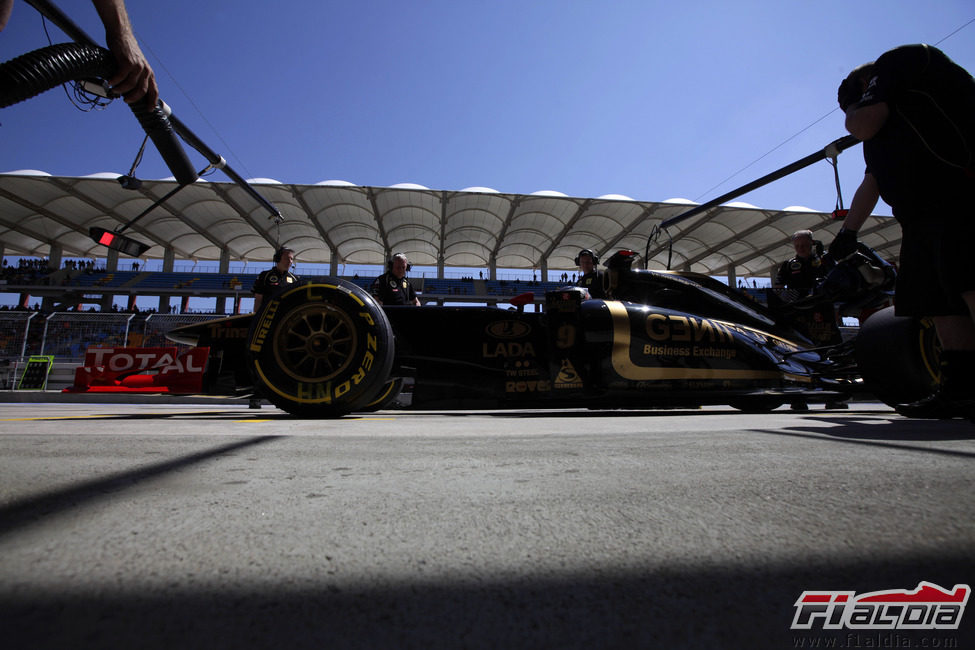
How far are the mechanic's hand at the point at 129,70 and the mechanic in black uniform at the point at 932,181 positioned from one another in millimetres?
2990

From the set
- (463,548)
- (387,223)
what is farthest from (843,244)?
(387,223)

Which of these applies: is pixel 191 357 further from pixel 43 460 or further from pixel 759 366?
pixel 759 366

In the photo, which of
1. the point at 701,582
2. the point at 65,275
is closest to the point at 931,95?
the point at 701,582

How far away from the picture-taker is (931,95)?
1.92 metres

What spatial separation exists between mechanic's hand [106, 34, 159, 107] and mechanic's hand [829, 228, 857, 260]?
3.27 metres

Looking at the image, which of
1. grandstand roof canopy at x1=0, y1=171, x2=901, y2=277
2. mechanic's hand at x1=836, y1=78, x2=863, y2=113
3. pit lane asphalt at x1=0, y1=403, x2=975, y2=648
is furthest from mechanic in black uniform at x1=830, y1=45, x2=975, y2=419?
grandstand roof canopy at x1=0, y1=171, x2=901, y2=277

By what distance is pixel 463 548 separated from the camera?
0.52 m

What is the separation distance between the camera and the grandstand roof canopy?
2634 centimetres

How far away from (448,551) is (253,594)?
7.8 inches

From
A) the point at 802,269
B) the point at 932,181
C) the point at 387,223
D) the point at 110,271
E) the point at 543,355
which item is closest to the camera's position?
the point at 932,181

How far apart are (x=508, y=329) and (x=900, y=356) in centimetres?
220

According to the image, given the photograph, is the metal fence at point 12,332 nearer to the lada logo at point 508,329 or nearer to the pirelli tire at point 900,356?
the lada logo at point 508,329

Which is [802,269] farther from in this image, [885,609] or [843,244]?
[885,609]

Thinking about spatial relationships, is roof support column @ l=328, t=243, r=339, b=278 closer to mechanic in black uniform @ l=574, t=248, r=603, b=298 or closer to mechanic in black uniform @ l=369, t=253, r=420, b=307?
mechanic in black uniform @ l=369, t=253, r=420, b=307
